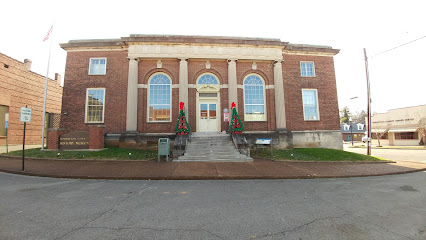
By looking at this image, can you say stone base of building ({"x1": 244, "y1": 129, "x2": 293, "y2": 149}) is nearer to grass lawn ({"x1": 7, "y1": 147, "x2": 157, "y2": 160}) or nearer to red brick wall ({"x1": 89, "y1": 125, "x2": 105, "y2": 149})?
grass lawn ({"x1": 7, "y1": 147, "x2": 157, "y2": 160})

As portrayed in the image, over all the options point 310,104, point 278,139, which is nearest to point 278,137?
point 278,139

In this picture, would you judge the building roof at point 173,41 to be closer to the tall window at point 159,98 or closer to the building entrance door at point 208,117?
the tall window at point 159,98

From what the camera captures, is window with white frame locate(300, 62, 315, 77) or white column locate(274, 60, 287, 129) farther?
window with white frame locate(300, 62, 315, 77)

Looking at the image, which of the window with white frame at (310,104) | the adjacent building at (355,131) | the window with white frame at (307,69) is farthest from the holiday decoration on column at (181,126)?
the adjacent building at (355,131)

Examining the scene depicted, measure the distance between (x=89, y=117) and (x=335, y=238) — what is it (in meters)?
16.9

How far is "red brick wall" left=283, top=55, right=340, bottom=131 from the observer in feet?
53.6

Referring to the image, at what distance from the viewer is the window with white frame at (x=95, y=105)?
15.1 metres

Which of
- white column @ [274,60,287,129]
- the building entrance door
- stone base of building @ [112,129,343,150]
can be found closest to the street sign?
stone base of building @ [112,129,343,150]

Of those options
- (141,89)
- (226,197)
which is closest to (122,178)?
(226,197)

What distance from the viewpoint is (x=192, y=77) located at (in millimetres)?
15547

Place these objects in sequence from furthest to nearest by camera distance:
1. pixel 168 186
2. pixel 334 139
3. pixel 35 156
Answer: pixel 334 139 → pixel 35 156 → pixel 168 186

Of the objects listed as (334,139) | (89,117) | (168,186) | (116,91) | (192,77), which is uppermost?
(192,77)

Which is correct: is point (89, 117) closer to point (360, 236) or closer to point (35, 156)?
point (35, 156)

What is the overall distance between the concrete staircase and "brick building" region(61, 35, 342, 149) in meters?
1.94
